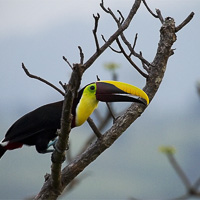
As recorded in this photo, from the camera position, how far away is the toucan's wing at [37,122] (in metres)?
3.34

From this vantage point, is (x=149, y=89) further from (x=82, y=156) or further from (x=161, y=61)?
(x=82, y=156)

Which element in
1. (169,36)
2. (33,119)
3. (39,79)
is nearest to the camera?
A: (39,79)

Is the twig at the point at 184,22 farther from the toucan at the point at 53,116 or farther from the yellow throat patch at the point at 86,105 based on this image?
the yellow throat patch at the point at 86,105

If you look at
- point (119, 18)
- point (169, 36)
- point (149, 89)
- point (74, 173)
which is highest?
point (119, 18)

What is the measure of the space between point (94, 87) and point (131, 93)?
29 cm

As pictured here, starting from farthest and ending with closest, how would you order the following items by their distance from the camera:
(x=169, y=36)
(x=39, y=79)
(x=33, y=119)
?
(x=33, y=119) < (x=169, y=36) < (x=39, y=79)

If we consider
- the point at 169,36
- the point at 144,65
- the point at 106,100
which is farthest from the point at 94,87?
the point at 169,36

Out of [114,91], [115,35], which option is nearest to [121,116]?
[114,91]

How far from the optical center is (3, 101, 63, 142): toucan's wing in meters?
3.34

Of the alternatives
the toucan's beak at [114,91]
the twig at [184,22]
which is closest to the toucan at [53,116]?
the toucan's beak at [114,91]

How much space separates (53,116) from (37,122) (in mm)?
147

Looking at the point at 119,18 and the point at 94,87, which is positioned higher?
the point at 119,18

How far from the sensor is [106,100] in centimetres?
318

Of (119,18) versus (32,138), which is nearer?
(119,18)
